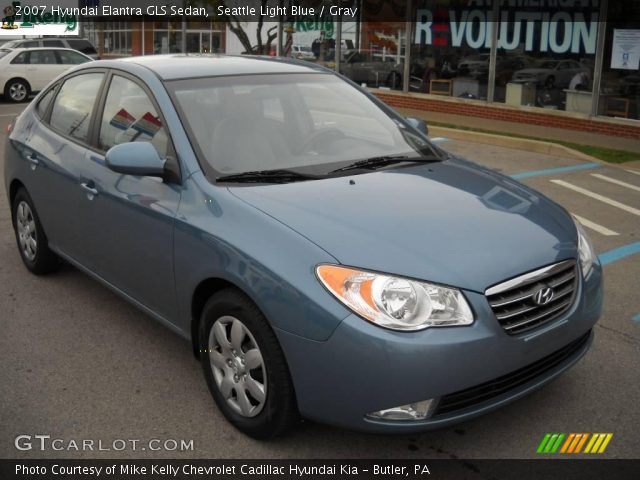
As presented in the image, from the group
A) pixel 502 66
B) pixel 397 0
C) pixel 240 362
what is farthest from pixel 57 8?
pixel 240 362

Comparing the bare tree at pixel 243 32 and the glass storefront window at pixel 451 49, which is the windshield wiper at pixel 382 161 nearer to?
the glass storefront window at pixel 451 49

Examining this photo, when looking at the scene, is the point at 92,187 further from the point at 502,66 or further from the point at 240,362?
the point at 502,66

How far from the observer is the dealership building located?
12.9 m

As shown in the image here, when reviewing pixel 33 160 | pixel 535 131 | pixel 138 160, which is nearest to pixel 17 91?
pixel 535 131

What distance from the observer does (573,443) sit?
333 cm

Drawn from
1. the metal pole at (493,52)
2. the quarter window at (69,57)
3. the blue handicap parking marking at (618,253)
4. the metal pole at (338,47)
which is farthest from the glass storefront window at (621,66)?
the quarter window at (69,57)

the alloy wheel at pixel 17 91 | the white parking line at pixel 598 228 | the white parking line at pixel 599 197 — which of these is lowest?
the white parking line at pixel 598 228

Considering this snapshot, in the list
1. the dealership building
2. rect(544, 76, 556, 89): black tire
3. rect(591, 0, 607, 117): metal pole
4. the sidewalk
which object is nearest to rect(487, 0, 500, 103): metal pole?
the dealership building

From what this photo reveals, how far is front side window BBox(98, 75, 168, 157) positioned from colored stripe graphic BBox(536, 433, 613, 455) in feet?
7.59

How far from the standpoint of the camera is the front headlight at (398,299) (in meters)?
2.88

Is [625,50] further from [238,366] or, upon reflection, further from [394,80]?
[238,366]

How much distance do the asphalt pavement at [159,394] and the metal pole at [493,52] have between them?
1023 centimetres

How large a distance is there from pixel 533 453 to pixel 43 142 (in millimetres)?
3704

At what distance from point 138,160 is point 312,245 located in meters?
1.14
